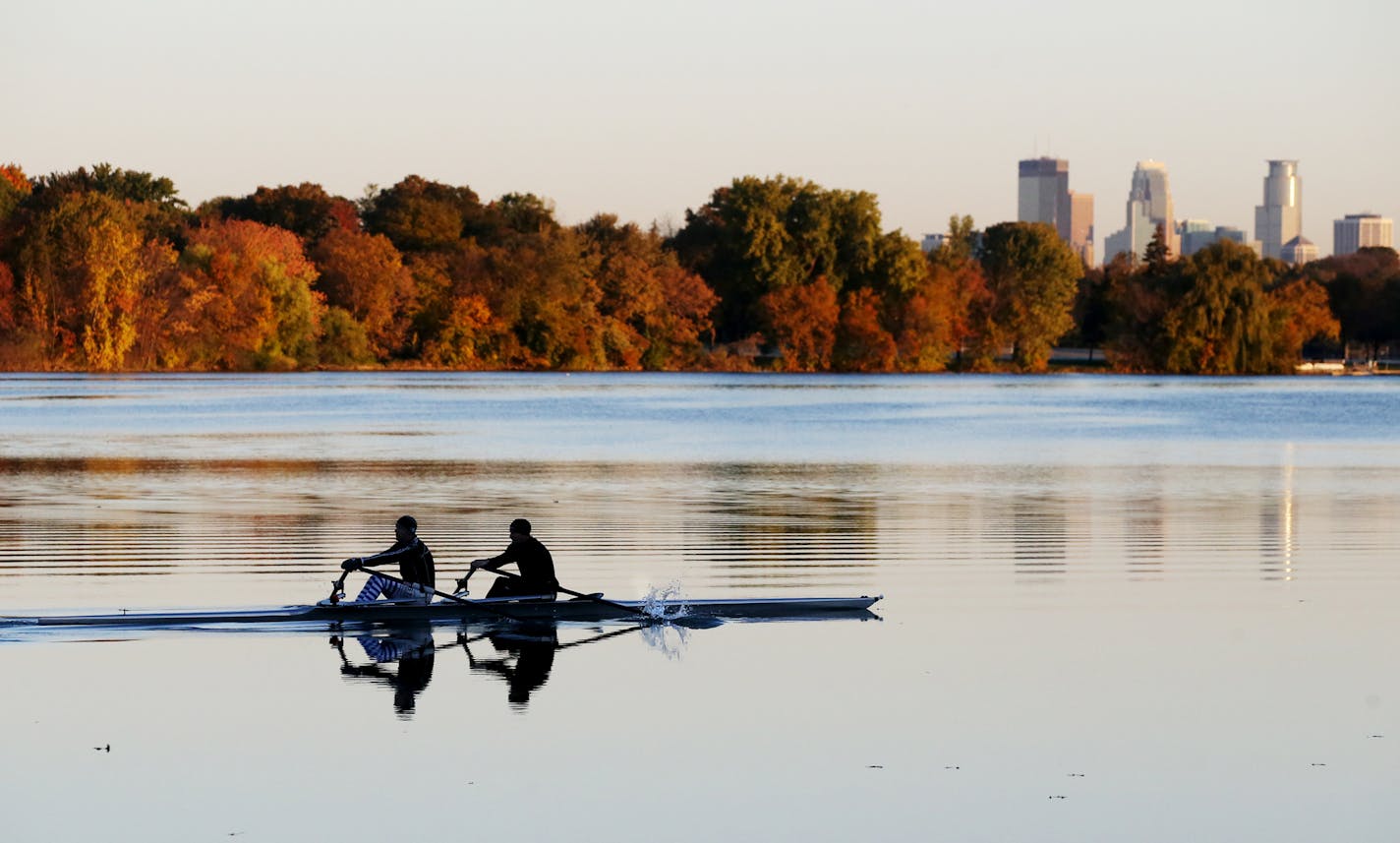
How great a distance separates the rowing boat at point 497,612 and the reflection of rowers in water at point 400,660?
8.9 inches

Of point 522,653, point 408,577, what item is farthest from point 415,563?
point 522,653

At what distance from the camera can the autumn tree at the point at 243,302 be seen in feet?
350

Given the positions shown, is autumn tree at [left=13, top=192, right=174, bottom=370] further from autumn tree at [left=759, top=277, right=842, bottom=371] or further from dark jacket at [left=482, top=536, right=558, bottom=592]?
dark jacket at [left=482, top=536, right=558, bottom=592]

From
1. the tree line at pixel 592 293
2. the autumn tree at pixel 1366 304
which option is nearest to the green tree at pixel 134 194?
the tree line at pixel 592 293

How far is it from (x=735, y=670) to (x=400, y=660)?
8.97 ft

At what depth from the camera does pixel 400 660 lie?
1596cm

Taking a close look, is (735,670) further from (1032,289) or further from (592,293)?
(1032,289)

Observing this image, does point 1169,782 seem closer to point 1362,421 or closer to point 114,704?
point 114,704

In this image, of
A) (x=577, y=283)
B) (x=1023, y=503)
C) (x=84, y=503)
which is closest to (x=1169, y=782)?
(x=1023, y=503)

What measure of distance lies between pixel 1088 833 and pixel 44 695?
7.59 m

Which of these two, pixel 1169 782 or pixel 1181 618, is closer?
pixel 1169 782

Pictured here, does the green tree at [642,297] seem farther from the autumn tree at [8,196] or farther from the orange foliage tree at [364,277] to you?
the autumn tree at [8,196]

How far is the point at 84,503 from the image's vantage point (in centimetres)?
A: 3102

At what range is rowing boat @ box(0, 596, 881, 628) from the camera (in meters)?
17.1
